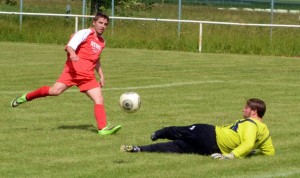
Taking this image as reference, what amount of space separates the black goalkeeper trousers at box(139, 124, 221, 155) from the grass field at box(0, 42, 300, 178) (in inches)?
7.8

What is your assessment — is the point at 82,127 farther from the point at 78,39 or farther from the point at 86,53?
the point at 78,39

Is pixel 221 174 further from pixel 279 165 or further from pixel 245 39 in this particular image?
pixel 245 39

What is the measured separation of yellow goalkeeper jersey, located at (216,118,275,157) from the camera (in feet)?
36.7

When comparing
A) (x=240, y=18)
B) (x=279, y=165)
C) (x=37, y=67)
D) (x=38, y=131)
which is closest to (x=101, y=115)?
(x=38, y=131)

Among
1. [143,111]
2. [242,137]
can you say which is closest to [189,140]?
[242,137]

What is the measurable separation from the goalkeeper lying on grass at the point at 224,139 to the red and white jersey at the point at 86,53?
2.50 metres

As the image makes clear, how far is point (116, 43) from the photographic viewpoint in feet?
113

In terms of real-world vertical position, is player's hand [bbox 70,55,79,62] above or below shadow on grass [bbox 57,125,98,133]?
above

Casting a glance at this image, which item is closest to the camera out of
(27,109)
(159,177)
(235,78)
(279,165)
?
(159,177)

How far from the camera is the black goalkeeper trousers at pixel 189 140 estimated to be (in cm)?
1145

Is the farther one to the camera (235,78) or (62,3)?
(62,3)

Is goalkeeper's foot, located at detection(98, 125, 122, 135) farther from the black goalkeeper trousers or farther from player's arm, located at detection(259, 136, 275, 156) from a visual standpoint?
player's arm, located at detection(259, 136, 275, 156)

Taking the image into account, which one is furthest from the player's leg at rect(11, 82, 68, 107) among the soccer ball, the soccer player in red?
the soccer ball

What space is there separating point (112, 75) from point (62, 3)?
23.9 m
